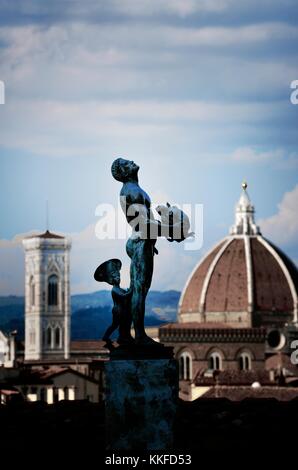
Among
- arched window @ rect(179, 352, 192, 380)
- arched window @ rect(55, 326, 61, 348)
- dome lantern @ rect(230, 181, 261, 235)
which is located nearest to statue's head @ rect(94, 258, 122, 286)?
arched window @ rect(179, 352, 192, 380)

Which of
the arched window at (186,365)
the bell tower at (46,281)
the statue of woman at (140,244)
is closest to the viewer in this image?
the statue of woman at (140,244)

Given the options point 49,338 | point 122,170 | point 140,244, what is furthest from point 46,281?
point 140,244

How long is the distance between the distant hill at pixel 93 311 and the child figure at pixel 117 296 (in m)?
119

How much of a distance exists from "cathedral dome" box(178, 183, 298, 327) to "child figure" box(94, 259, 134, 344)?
343ft

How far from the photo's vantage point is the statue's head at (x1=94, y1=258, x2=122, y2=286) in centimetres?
1262

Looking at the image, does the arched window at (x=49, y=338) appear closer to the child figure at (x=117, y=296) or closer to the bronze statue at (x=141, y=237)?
the child figure at (x=117, y=296)

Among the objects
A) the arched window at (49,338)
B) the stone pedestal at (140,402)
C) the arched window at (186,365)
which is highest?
the arched window at (49,338)

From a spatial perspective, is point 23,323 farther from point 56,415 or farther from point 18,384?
point 56,415

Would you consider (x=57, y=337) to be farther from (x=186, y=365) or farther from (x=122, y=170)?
(x=122, y=170)

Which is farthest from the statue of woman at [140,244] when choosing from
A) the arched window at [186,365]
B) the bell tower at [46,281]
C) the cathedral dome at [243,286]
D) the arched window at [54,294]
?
the arched window at [54,294]

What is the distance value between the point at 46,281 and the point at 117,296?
139 metres

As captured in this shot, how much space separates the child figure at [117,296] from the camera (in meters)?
12.6

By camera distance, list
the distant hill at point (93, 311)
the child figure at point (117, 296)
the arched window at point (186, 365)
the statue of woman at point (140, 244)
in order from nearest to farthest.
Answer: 1. the statue of woman at point (140, 244)
2. the child figure at point (117, 296)
3. the arched window at point (186, 365)
4. the distant hill at point (93, 311)
